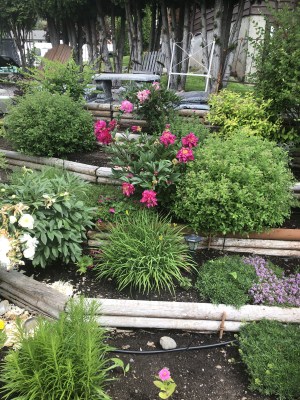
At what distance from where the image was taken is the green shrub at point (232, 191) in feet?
10.5

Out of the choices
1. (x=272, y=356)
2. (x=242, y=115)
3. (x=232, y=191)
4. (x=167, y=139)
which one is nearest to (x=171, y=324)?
(x=272, y=356)

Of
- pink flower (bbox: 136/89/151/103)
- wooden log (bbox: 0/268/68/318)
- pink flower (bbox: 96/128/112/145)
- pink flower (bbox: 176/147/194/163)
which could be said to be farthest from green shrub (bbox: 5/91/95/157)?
wooden log (bbox: 0/268/68/318)

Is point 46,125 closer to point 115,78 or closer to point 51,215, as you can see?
point 51,215

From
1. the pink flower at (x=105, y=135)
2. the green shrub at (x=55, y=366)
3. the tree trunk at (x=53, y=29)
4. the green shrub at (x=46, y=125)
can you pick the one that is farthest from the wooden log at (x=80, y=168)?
the tree trunk at (x=53, y=29)

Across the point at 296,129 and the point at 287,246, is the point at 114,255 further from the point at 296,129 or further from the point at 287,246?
the point at 296,129

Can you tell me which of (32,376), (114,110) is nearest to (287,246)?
(32,376)

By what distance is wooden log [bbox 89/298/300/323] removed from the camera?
2.76 meters

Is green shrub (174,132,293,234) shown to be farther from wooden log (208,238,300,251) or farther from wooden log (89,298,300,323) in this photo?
wooden log (89,298,300,323)

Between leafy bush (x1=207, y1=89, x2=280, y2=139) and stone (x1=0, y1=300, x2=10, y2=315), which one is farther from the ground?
leafy bush (x1=207, y1=89, x2=280, y2=139)

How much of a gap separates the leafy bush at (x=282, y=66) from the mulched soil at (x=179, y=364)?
2694 millimetres

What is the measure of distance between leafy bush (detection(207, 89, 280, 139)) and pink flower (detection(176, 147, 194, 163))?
3.98 feet

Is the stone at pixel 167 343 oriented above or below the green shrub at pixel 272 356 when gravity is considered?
below

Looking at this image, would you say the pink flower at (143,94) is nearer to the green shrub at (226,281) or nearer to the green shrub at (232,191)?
the green shrub at (232,191)

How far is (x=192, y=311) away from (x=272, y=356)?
0.66m
